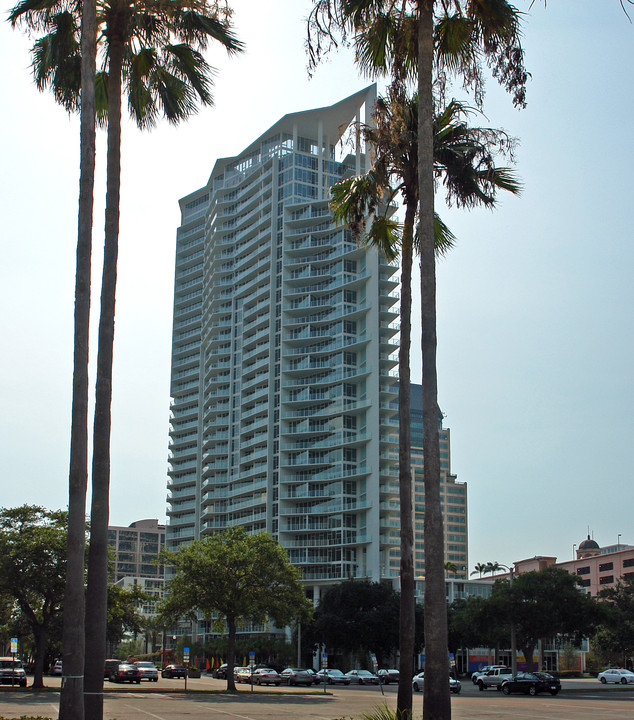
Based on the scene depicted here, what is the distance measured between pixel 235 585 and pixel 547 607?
28018 mm

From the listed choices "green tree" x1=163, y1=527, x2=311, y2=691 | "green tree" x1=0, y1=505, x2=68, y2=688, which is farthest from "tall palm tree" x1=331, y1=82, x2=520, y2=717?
"green tree" x1=163, y1=527, x2=311, y2=691

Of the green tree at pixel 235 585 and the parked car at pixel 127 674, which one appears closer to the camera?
the green tree at pixel 235 585

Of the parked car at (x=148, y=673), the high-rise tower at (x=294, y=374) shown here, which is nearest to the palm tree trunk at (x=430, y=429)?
the parked car at (x=148, y=673)

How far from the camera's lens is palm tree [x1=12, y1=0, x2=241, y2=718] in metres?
15.5

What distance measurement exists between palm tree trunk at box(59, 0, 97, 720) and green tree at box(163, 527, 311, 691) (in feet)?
148

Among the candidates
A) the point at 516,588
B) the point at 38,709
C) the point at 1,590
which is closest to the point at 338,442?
the point at 516,588

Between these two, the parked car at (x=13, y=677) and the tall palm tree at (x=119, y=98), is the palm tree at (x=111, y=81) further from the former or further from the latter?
the parked car at (x=13, y=677)

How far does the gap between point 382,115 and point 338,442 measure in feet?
340

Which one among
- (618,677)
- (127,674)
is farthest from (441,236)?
(618,677)

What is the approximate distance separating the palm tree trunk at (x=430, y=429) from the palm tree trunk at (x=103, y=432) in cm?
578

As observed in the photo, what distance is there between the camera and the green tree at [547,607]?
7088 cm

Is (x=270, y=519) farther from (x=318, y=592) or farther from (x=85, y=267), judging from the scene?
(x=85, y=267)

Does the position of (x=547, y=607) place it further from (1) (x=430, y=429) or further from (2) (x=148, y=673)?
(1) (x=430, y=429)

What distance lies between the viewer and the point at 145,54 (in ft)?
62.5
